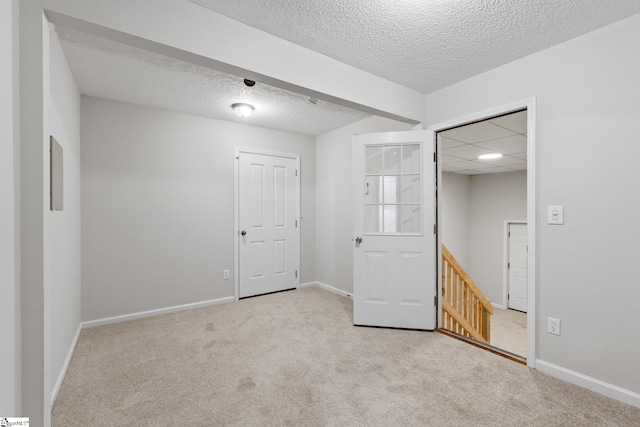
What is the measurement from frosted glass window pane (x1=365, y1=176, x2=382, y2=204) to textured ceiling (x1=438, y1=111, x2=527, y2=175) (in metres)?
0.80

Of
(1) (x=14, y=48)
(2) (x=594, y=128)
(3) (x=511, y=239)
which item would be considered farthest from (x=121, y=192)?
(3) (x=511, y=239)

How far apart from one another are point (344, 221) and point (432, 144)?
165 cm

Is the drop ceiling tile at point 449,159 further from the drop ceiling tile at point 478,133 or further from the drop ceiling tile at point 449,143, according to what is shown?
the drop ceiling tile at point 478,133

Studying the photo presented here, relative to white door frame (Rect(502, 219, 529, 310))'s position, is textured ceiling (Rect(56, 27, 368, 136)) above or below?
above

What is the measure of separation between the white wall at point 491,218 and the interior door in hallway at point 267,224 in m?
4.77

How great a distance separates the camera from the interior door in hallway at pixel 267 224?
3930mm

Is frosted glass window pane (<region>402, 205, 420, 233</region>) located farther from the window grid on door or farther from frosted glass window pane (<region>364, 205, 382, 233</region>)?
frosted glass window pane (<region>364, 205, 382, 233</region>)

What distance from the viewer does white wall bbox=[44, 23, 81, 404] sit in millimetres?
1765

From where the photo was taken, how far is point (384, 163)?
3.02 metres

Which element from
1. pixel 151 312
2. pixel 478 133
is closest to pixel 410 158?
pixel 478 133

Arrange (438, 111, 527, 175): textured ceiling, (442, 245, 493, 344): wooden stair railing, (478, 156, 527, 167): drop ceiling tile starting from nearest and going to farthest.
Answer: (438, 111, 527, 175): textured ceiling → (442, 245, 493, 344): wooden stair railing → (478, 156, 527, 167): drop ceiling tile

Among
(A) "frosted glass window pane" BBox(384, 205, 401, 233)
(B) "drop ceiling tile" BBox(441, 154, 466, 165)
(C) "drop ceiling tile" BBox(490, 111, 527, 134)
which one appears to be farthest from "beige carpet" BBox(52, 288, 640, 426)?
(B) "drop ceiling tile" BBox(441, 154, 466, 165)

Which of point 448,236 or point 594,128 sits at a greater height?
point 594,128

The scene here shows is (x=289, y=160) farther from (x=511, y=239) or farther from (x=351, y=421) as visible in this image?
(x=511, y=239)
